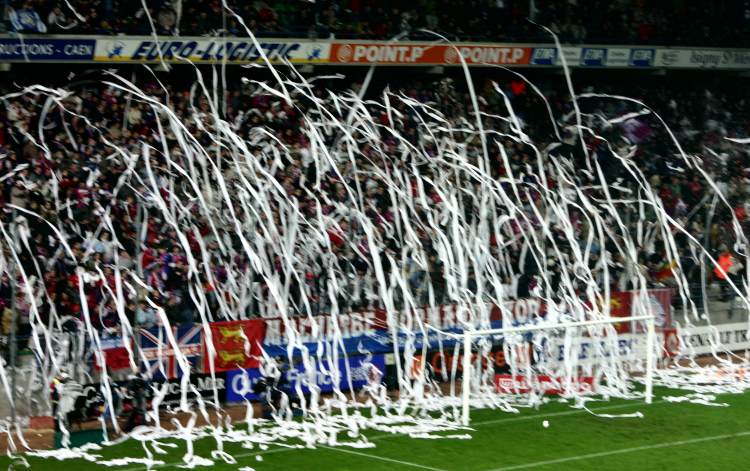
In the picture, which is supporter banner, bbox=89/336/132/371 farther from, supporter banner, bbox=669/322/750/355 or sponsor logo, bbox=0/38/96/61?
supporter banner, bbox=669/322/750/355

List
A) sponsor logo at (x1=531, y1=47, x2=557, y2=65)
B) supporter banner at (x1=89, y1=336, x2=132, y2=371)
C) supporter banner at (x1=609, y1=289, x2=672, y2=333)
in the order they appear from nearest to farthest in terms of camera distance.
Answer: supporter banner at (x1=89, y1=336, x2=132, y2=371)
supporter banner at (x1=609, y1=289, x2=672, y2=333)
sponsor logo at (x1=531, y1=47, x2=557, y2=65)

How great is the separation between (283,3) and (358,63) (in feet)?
6.36

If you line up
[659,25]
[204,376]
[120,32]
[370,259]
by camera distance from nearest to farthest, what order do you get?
[204,376]
[370,259]
[120,32]
[659,25]

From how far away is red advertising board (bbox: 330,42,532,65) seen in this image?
26.4 meters

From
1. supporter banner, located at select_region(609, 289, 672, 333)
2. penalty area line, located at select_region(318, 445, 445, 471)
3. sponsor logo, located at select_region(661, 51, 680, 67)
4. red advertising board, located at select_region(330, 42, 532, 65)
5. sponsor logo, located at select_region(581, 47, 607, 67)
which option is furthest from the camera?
sponsor logo, located at select_region(661, 51, 680, 67)

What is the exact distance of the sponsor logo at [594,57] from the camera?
30547 millimetres

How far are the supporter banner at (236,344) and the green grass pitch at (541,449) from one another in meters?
1.60

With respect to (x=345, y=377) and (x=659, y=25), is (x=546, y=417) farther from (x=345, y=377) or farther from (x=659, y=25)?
(x=659, y=25)

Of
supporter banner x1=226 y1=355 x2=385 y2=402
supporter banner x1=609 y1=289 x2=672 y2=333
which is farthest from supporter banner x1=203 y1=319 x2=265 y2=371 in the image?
supporter banner x1=609 y1=289 x2=672 y2=333

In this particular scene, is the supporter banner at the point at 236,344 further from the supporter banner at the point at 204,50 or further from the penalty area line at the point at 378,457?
the supporter banner at the point at 204,50

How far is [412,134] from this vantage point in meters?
25.8

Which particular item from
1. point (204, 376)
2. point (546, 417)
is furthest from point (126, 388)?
point (546, 417)

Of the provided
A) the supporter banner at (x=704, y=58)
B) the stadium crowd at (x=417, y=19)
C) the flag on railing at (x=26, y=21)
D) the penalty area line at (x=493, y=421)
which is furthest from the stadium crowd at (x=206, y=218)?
the supporter banner at (x=704, y=58)

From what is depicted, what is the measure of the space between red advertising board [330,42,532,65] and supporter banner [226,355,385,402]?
967 cm
